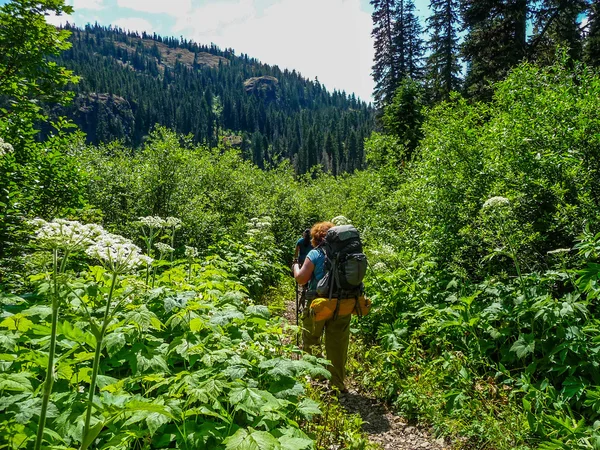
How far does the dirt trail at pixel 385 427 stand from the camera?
444 cm

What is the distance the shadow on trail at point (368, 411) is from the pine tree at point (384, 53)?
91.3 feet

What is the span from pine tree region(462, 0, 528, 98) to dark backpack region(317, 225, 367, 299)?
13055 millimetres

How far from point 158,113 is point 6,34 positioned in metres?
156

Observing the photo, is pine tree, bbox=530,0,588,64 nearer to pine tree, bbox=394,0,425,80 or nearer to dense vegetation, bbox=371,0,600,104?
dense vegetation, bbox=371,0,600,104

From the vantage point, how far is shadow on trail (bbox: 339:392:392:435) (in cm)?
487

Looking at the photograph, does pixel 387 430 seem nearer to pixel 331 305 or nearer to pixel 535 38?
pixel 331 305

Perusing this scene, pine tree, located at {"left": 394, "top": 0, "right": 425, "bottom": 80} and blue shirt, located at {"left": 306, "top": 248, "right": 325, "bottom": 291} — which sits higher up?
pine tree, located at {"left": 394, "top": 0, "right": 425, "bottom": 80}

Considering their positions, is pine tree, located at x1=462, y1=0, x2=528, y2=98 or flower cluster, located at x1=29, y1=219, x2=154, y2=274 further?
pine tree, located at x1=462, y1=0, x2=528, y2=98

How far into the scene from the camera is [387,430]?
4.81m

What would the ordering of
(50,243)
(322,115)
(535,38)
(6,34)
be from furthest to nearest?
1. (322,115)
2. (535,38)
3. (6,34)
4. (50,243)

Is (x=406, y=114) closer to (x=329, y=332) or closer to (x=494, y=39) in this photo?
(x=494, y=39)

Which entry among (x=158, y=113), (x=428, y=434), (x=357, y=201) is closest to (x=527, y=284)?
(x=428, y=434)

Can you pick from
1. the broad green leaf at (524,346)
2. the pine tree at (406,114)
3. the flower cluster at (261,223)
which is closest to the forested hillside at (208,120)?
the pine tree at (406,114)

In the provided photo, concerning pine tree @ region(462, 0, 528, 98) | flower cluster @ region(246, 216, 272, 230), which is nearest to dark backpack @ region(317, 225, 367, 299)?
flower cluster @ region(246, 216, 272, 230)
